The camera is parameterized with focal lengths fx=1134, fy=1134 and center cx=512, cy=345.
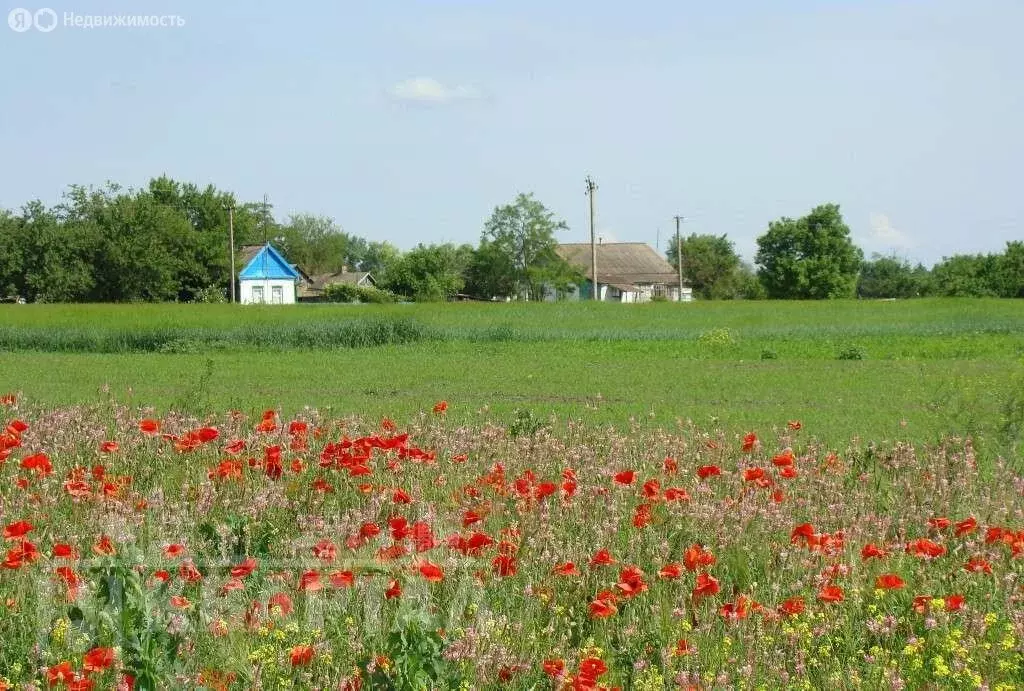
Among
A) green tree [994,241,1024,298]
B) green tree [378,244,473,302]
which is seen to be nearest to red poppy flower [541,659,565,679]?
green tree [378,244,473,302]

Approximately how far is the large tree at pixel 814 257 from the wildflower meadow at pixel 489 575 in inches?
3997

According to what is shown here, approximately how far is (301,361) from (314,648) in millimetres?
23930

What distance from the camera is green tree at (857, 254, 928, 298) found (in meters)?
109

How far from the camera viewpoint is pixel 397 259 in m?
94.8

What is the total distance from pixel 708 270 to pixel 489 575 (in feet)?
385

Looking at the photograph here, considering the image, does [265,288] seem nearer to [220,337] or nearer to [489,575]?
[220,337]

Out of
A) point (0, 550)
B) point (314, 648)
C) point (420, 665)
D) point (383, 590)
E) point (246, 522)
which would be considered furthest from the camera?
point (246, 522)

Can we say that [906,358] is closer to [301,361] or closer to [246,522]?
[301,361]

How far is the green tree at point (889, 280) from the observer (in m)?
109

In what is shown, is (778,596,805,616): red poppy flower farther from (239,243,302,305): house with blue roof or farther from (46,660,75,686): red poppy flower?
(239,243,302,305): house with blue roof

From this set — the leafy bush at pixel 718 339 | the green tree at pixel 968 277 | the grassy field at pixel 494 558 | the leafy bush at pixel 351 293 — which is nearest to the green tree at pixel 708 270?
the green tree at pixel 968 277

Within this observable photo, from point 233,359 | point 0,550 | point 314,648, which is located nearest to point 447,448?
point 0,550

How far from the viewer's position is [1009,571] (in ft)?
16.2

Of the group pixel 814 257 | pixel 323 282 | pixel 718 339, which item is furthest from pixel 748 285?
pixel 718 339
